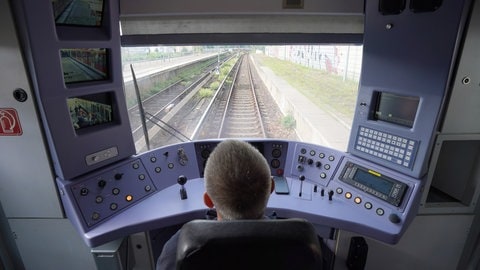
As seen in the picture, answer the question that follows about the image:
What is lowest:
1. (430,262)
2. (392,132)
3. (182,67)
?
(430,262)

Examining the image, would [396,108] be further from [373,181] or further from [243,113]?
[243,113]

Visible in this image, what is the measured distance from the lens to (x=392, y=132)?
1.61m

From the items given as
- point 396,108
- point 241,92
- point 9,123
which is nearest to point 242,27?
point 241,92

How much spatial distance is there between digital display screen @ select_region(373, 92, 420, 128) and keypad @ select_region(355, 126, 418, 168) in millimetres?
96

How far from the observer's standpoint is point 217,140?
6.79ft

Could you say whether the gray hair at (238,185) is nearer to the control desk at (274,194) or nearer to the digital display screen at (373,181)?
the control desk at (274,194)

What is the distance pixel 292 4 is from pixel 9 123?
1730 millimetres

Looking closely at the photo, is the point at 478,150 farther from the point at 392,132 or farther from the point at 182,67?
the point at 182,67

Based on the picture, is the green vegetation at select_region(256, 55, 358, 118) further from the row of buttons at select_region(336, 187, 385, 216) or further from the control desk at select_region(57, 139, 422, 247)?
the row of buttons at select_region(336, 187, 385, 216)

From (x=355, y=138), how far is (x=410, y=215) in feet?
1.79

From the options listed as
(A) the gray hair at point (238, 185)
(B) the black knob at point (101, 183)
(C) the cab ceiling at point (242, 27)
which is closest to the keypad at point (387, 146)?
(C) the cab ceiling at point (242, 27)

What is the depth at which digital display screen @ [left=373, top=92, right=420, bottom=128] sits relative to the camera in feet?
5.06

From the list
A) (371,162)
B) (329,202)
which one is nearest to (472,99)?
(371,162)

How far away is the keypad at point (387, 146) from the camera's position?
1.55 m
